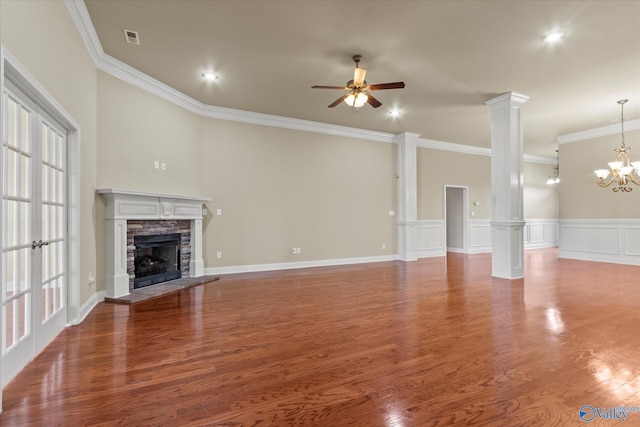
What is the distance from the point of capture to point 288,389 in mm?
2078

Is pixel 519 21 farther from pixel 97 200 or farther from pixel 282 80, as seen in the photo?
pixel 97 200

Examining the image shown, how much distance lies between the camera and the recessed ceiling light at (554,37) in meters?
3.75

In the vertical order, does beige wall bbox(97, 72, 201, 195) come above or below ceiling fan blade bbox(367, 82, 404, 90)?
below

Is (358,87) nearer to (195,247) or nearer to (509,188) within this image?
(509,188)

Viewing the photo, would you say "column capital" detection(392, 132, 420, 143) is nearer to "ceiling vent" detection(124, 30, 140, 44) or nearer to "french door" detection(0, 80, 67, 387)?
"ceiling vent" detection(124, 30, 140, 44)

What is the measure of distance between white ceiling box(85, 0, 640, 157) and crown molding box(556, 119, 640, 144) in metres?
1.33

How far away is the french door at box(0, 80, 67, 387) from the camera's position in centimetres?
220

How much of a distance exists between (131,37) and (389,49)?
312 cm

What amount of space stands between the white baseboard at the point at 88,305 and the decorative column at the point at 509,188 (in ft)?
20.5

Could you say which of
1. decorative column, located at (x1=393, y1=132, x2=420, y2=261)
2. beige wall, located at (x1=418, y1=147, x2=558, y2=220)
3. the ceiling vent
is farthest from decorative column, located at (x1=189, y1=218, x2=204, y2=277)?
beige wall, located at (x1=418, y1=147, x2=558, y2=220)

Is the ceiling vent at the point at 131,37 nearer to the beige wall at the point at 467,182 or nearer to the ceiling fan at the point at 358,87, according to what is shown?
the ceiling fan at the point at 358,87

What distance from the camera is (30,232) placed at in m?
2.52

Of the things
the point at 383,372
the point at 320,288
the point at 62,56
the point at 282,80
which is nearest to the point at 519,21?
the point at 282,80

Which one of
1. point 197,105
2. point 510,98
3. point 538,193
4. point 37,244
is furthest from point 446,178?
point 37,244
